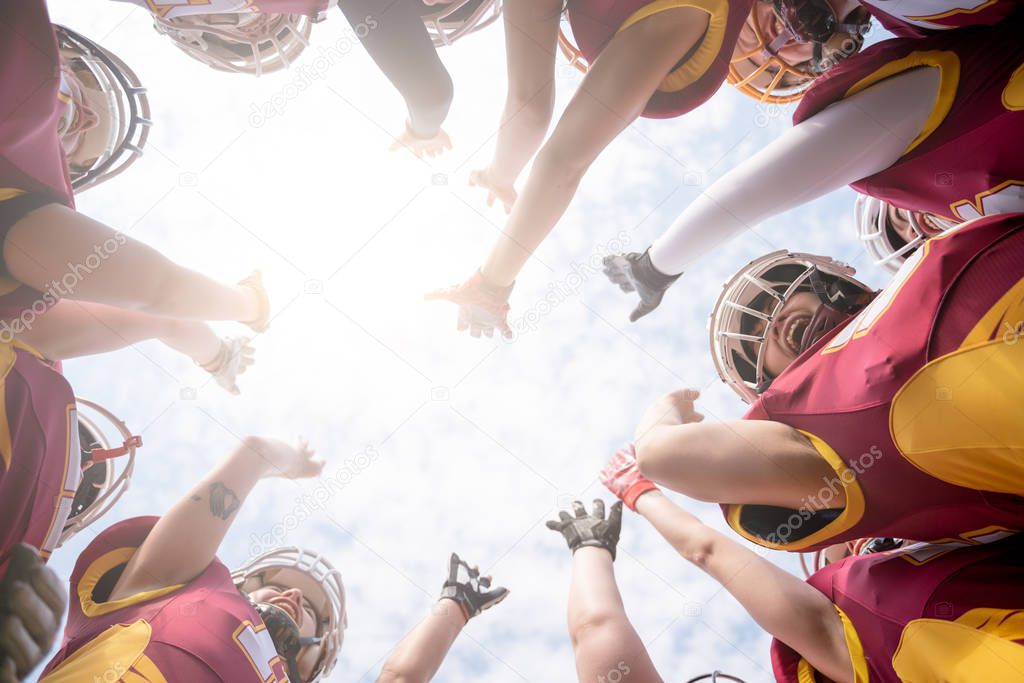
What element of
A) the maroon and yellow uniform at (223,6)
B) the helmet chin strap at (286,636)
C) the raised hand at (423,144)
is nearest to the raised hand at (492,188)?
the raised hand at (423,144)

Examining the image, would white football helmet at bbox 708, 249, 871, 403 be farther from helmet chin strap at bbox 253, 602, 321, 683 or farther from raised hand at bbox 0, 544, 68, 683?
raised hand at bbox 0, 544, 68, 683

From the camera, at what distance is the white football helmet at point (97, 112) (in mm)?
2588

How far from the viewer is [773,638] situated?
2096 millimetres

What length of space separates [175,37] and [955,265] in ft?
10.8

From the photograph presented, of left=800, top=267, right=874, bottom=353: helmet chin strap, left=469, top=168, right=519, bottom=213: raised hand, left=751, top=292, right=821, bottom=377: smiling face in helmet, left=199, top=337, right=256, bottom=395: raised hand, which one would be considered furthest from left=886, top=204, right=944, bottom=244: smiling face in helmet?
left=199, top=337, right=256, bottom=395: raised hand

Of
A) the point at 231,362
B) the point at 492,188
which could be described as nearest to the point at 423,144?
Result: the point at 492,188

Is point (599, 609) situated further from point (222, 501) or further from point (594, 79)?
point (594, 79)

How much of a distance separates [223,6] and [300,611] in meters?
3.12

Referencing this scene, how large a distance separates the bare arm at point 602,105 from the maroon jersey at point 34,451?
1.98 metres

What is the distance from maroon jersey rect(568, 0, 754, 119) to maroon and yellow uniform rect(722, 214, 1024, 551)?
1.13 meters

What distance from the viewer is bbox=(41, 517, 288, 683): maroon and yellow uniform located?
195 cm

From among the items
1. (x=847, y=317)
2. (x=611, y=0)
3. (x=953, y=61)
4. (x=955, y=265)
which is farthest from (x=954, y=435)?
(x=611, y=0)

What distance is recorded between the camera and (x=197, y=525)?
256cm

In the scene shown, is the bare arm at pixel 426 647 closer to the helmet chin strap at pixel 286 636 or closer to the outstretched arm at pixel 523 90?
the helmet chin strap at pixel 286 636
